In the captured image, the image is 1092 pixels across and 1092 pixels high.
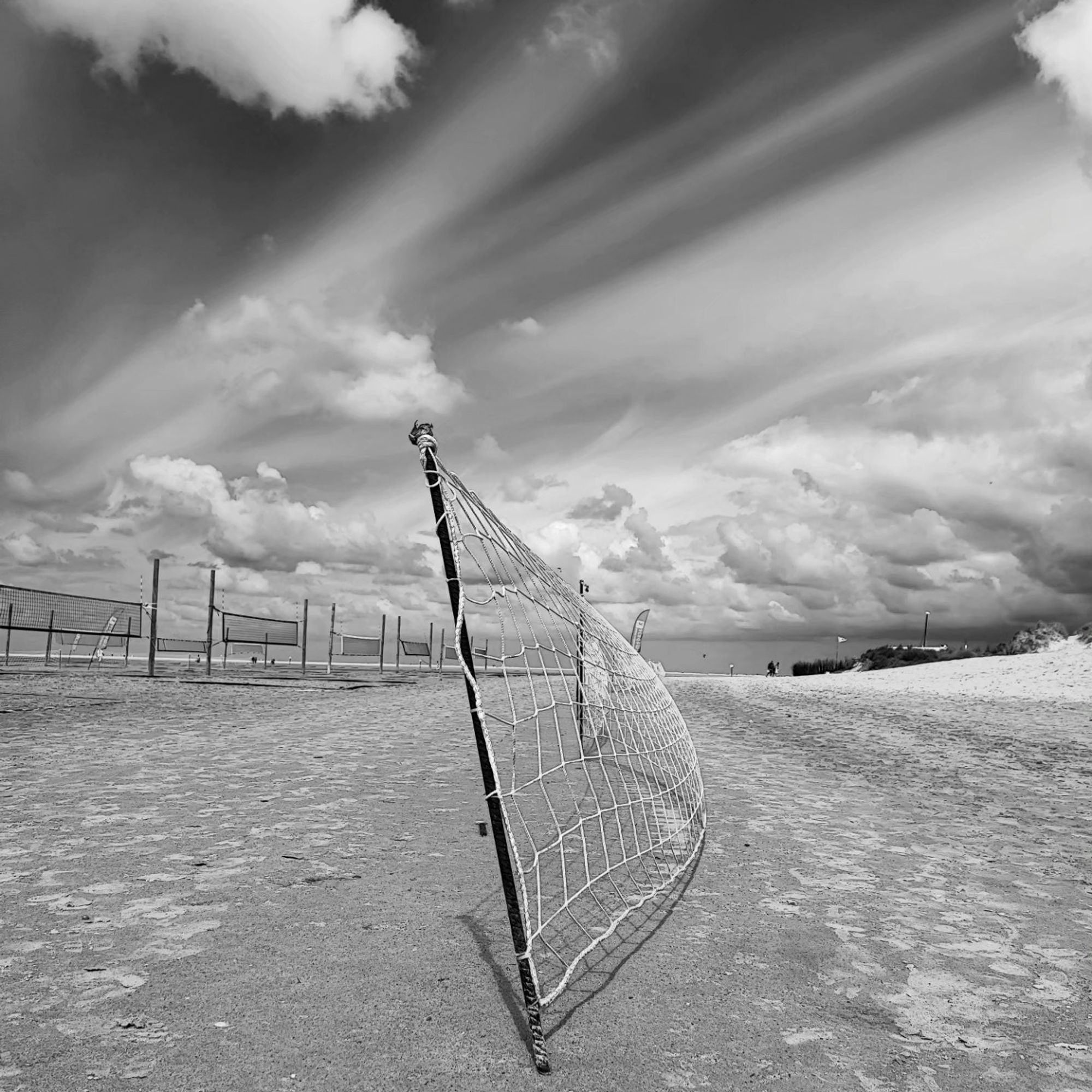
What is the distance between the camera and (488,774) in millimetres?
3027

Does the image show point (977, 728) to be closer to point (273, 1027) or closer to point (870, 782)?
point (870, 782)

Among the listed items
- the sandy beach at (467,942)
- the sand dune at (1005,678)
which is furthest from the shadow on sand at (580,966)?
the sand dune at (1005,678)

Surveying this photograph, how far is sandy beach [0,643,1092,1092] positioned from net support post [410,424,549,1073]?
10cm

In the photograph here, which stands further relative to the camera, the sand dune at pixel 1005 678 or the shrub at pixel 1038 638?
the shrub at pixel 1038 638

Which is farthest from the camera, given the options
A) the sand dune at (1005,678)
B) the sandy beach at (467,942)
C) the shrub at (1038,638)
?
the shrub at (1038,638)

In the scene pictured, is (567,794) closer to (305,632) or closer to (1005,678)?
(1005,678)

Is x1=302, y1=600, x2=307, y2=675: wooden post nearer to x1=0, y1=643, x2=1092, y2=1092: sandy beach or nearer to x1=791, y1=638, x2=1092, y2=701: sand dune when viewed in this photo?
x1=791, y1=638, x2=1092, y2=701: sand dune

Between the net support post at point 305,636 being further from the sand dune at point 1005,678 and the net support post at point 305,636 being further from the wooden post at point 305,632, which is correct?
the sand dune at point 1005,678

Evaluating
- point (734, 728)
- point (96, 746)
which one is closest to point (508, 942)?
point (96, 746)

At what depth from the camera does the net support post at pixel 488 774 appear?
2812mm

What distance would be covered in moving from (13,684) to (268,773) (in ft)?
41.9

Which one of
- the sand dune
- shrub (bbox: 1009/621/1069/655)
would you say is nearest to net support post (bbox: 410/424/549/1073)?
the sand dune

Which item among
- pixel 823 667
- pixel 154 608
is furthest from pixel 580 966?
pixel 823 667

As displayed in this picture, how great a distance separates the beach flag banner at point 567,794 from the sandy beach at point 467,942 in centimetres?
21
